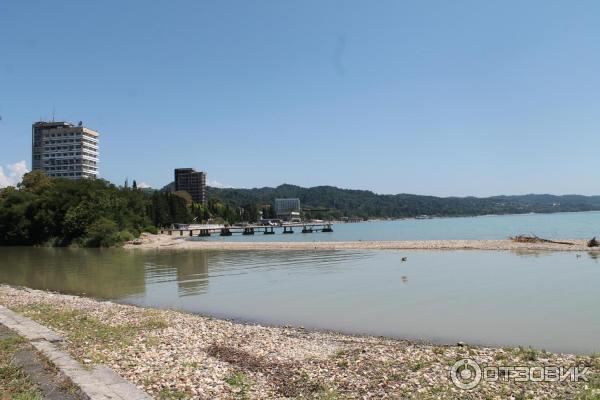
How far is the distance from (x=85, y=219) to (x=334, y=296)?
237 feet

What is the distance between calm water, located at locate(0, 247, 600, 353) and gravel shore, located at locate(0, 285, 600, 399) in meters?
3.91

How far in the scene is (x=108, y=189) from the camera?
100188mm

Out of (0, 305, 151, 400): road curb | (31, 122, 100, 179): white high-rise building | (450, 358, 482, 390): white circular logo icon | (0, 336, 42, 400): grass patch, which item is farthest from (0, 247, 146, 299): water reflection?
(31, 122, 100, 179): white high-rise building

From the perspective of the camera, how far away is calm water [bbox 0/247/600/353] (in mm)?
18250

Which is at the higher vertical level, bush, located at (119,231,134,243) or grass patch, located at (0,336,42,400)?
bush, located at (119,231,134,243)

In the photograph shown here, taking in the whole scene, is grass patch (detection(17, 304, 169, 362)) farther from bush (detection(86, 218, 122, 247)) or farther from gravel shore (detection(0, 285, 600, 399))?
bush (detection(86, 218, 122, 247))

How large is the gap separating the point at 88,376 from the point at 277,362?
453cm

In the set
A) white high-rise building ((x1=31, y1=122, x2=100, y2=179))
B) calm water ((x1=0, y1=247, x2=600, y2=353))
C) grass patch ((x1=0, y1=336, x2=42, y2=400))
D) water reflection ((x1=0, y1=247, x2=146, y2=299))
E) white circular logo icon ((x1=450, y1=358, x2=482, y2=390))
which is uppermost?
white high-rise building ((x1=31, y1=122, x2=100, y2=179))

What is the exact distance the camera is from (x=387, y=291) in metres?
27.9

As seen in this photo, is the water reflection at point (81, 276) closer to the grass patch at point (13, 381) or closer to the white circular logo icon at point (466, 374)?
the grass patch at point (13, 381)

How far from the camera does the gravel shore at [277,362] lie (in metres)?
9.20

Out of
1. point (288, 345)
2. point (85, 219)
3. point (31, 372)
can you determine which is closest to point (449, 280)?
point (288, 345)

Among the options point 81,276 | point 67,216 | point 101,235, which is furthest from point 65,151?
point 81,276

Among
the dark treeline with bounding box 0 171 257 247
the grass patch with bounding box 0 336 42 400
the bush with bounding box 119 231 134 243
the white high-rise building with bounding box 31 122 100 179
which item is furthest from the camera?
the white high-rise building with bounding box 31 122 100 179
